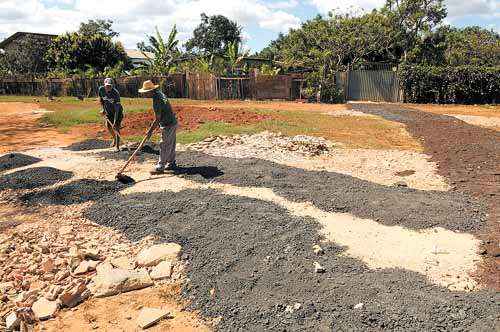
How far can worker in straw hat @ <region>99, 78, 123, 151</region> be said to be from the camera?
30.3 feet

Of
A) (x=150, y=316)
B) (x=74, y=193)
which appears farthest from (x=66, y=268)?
(x=74, y=193)

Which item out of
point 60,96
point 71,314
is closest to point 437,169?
point 71,314

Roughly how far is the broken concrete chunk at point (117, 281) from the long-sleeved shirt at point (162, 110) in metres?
3.49

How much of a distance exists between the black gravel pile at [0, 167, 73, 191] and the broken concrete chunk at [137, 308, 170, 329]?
445 centimetres

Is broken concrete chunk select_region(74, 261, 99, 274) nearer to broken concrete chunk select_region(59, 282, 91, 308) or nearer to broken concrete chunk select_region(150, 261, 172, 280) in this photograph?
broken concrete chunk select_region(59, 282, 91, 308)

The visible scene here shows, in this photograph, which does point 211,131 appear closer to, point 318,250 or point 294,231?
point 294,231

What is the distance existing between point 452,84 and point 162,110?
17392mm

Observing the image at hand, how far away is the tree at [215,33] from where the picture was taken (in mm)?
44219

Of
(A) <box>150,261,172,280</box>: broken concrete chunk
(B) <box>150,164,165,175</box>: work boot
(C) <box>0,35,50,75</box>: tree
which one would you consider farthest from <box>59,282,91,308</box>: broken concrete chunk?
(C) <box>0,35,50,75</box>: tree

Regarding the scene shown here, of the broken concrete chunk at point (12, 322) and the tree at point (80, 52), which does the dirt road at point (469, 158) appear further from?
the tree at point (80, 52)

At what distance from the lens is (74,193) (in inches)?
265

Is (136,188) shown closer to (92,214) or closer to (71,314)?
(92,214)

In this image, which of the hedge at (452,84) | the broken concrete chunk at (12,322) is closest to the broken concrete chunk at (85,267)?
the broken concrete chunk at (12,322)

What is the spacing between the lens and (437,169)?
789 cm
